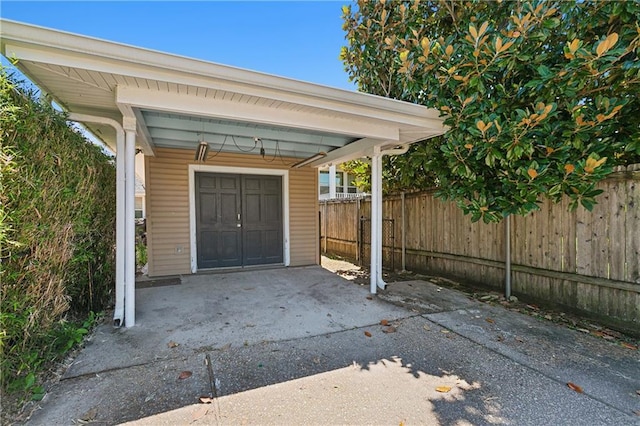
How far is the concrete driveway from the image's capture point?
1.82 meters

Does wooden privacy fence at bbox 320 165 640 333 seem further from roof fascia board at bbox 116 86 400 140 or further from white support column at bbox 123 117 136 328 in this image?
white support column at bbox 123 117 136 328

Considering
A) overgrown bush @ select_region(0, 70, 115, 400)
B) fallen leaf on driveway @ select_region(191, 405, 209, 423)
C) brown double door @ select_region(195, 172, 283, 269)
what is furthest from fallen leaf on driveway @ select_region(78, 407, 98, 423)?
brown double door @ select_region(195, 172, 283, 269)

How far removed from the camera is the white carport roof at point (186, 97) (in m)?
2.29

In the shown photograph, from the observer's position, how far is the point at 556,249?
3736 millimetres

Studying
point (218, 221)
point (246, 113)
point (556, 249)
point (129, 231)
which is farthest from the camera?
point (218, 221)

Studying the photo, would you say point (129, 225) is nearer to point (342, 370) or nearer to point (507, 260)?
point (342, 370)

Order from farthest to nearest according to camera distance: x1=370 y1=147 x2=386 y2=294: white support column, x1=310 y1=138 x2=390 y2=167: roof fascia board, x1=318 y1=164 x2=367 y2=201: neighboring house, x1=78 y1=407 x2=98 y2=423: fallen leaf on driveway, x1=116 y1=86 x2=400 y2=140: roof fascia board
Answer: x1=318 y1=164 x2=367 y2=201: neighboring house < x1=370 y1=147 x2=386 y2=294: white support column < x1=310 y1=138 x2=390 y2=167: roof fascia board < x1=116 y1=86 x2=400 y2=140: roof fascia board < x1=78 y1=407 x2=98 y2=423: fallen leaf on driveway

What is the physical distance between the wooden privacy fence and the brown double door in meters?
2.92

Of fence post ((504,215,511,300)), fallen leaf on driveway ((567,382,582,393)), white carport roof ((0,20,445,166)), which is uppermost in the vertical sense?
white carport roof ((0,20,445,166))

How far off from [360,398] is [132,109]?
3.40 m

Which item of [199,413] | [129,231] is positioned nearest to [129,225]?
[129,231]

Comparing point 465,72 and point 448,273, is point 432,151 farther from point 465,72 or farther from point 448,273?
point 448,273

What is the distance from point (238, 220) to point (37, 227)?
3.97 m

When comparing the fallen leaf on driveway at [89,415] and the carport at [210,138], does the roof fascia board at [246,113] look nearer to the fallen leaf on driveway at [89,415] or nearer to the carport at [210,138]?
the carport at [210,138]
